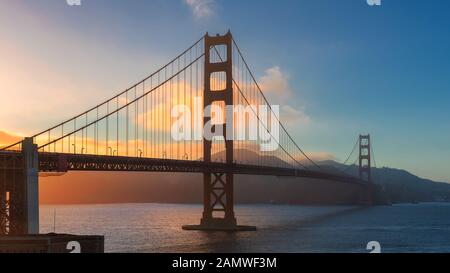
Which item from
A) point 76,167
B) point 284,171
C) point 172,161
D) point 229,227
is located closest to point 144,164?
point 172,161

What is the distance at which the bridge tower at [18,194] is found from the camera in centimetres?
3816

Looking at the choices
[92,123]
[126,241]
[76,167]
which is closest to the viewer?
[76,167]

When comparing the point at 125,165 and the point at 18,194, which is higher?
the point at 125,165

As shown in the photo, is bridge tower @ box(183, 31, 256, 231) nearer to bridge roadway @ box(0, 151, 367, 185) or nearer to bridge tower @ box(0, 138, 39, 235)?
bridge roadway @ box(0, 151, 367, 185)

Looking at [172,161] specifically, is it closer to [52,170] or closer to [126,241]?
[126,241]

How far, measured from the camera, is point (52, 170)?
1838 inches

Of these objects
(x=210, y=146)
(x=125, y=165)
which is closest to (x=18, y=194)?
(x=125, y=165)

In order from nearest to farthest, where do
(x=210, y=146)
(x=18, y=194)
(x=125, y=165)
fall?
(x=18, y=194) → (x=125, y=165) → (x=210, y=146)

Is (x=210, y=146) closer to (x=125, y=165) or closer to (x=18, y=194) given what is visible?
(x=125, y=165)

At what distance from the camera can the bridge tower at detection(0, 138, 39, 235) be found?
125ft

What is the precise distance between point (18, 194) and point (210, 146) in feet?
120

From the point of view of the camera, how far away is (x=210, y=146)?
240ft

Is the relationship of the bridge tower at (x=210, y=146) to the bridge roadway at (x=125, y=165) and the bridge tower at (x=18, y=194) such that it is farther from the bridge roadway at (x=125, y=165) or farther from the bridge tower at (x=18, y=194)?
the bridge tower at (x=18, y=194)
